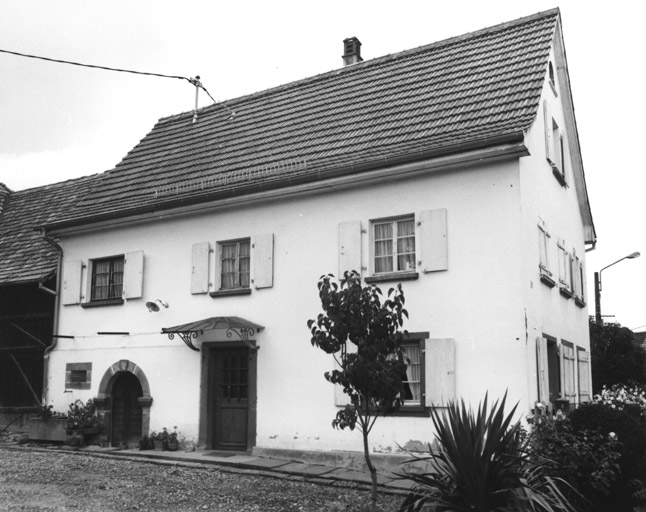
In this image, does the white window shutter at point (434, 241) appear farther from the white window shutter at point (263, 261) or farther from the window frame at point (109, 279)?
the window frame at point (109, 279)

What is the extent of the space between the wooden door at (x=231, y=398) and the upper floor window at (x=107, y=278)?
3342 mm

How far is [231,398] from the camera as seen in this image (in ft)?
48.9

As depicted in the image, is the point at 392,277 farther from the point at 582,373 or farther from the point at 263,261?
the point at 582,373

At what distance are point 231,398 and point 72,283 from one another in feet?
17.1

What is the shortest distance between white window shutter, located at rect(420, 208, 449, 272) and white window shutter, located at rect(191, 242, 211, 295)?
188 inches

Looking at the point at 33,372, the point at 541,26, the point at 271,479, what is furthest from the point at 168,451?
the point at 541,26

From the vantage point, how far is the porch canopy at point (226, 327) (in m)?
14.2

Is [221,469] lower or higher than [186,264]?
lower

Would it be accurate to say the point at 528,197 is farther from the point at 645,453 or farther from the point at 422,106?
the point at 645,453

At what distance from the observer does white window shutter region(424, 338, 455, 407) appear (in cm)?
1219

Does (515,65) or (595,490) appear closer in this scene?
(595,490)

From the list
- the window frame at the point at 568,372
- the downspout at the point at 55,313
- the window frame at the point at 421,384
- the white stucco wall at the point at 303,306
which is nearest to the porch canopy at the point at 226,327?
the white stucco wall at the point at 303,306

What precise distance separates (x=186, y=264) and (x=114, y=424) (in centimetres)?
392

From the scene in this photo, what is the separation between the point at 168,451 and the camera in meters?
15.0
